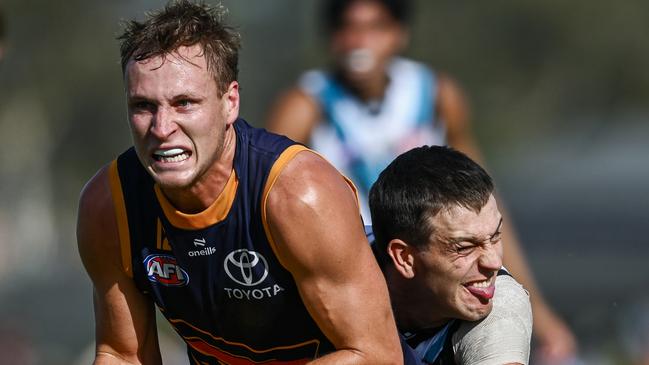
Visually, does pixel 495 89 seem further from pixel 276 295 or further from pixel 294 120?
pixel 276 295

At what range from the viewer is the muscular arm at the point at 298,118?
8508mm

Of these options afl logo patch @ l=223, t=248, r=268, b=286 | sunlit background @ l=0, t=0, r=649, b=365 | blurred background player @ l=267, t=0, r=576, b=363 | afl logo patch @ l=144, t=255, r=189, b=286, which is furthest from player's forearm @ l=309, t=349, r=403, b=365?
sunlit background @ l=0, t=0, r=649, b=365

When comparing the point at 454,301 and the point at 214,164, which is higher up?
the point at 214,164

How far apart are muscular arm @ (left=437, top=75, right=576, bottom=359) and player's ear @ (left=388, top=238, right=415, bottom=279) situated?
2036 millimetres

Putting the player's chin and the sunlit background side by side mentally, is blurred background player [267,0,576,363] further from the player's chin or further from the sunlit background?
the player's chin

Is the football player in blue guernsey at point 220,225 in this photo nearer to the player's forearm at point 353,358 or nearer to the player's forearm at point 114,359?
the player's forearm at point 353,358

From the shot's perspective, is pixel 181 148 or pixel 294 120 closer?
pixel 181 148

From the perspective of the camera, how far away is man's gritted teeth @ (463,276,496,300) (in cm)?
501

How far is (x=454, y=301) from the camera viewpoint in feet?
16.5

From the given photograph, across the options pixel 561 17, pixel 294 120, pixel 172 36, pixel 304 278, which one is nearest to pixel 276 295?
pixel 304 278

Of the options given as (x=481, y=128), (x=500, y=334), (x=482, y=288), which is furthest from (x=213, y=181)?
(x=481, y=128)

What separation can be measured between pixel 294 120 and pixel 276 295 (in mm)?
3832

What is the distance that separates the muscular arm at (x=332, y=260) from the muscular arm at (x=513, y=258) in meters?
2.54

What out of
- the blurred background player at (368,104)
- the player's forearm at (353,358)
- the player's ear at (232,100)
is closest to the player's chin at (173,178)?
the player's ear at (232,100)
